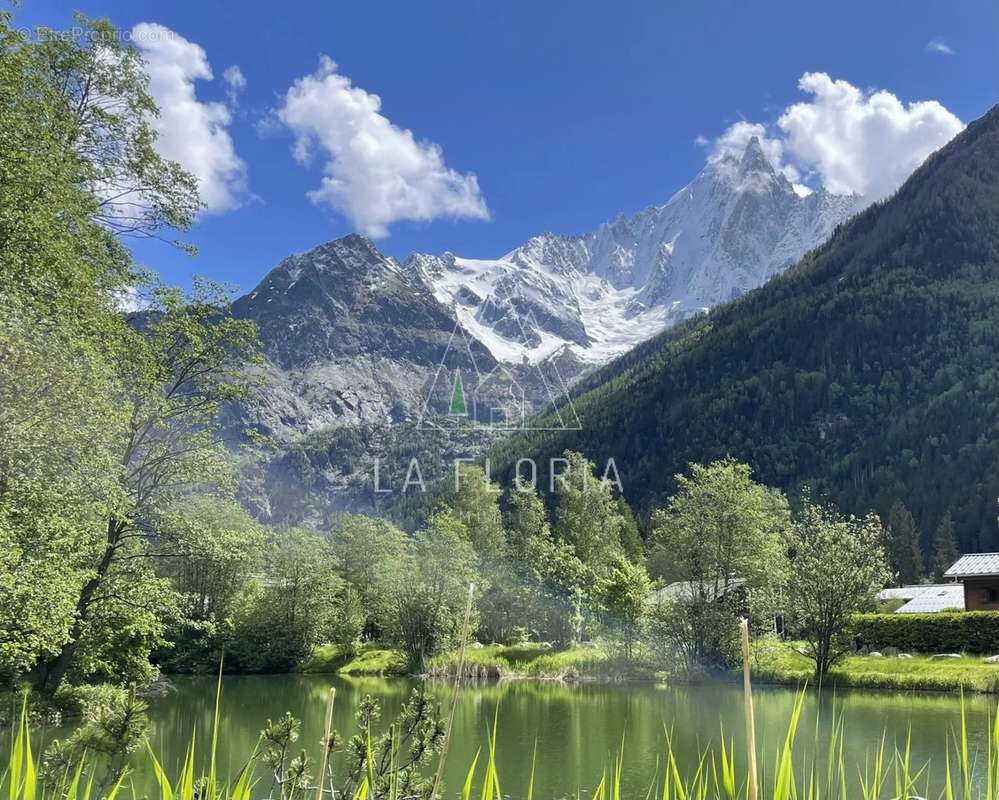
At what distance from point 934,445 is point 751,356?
211ft

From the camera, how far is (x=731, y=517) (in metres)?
43.6

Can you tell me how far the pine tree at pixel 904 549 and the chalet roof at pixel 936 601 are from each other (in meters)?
31.9

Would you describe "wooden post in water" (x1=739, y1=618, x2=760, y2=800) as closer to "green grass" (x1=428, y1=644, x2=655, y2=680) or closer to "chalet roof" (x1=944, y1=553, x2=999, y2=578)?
"green grass" (x1=428, y1=644, x2=655, y2=680)

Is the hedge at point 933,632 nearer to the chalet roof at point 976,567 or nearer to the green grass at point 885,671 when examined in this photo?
the green grass at point 885,671

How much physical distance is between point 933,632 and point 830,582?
6.14 metres

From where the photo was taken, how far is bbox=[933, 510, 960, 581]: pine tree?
92.3 m

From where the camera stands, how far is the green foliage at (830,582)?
38500 millimetres

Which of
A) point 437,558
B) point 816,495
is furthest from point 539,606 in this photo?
point 816,495

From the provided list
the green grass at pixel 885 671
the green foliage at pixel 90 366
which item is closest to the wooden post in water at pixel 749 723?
the green foliage at pixel 90 366

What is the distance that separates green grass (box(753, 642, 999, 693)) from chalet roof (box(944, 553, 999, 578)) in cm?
882

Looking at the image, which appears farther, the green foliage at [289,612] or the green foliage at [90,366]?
the green foliage at [289,612]

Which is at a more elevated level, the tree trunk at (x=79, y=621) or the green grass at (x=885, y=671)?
the tree trunk at (x=79, y=621)

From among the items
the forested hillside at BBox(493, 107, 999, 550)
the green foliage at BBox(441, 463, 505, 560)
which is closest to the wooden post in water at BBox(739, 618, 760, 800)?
the green foliage at BBox(441, 463, 505, 560)

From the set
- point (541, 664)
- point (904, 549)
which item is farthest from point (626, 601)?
point (904, 549)
